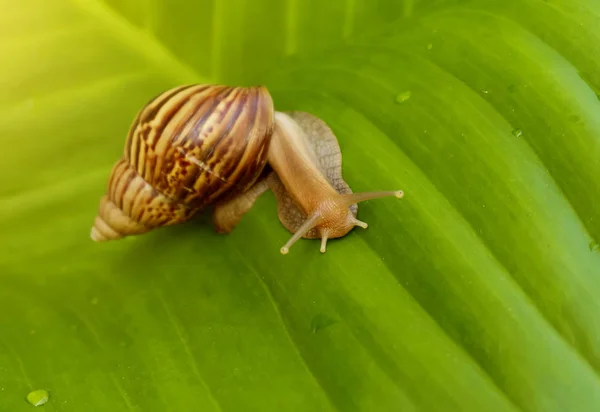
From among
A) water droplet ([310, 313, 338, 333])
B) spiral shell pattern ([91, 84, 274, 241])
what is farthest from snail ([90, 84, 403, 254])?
water droplet ([310, 313, 338, 333])

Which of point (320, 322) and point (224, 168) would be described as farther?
point (224, 168)

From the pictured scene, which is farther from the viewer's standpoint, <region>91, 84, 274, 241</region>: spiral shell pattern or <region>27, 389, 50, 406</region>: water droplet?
<region>91, 84, 274, 241</region>: spiral shell pattern

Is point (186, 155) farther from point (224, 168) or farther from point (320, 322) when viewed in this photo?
point (320, 322)

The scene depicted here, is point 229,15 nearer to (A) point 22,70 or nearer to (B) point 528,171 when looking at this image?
(A) point 22,70

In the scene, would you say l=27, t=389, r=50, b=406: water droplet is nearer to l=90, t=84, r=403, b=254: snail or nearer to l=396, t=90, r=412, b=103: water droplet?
l=90, t=84, r=403, b=254: snail

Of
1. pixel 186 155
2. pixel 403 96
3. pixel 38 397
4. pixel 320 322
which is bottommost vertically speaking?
pixel 38 397

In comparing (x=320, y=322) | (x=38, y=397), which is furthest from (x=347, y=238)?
(x=38, y=397)

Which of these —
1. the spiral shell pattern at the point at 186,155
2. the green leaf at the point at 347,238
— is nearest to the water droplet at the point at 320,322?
the green leaf at the point at 347,238
